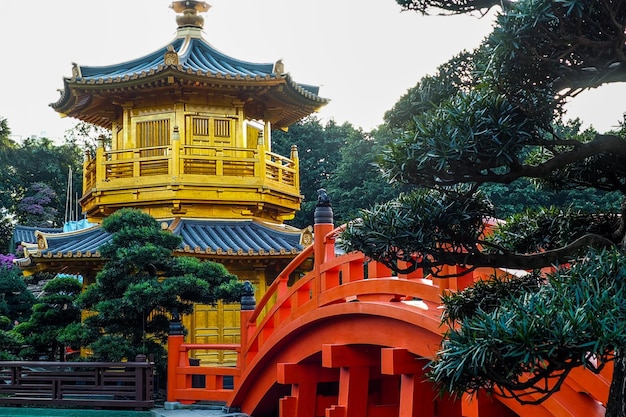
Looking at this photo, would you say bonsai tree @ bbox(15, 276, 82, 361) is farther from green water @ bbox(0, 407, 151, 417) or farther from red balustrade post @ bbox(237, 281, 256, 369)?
red balustrade post @ bbox(237, 281, 256, 369)

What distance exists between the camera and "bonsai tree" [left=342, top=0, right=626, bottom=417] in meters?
3.32

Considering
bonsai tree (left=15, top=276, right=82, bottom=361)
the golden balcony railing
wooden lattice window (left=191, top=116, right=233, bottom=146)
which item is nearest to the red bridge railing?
bonsai tree (left=15, top=276, right=82, bottom=361)

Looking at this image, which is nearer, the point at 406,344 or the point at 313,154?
the point at 406,344

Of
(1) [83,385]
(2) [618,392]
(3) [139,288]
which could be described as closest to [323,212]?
(3) [139,288]

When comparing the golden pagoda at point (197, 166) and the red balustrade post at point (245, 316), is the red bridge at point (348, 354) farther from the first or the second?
the golden pagoda at point (197, 166)

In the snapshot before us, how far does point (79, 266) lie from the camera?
14156mm

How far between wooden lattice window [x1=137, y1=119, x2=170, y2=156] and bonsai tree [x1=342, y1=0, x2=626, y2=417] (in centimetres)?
1091

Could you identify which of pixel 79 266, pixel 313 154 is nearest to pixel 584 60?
pixel 79 266

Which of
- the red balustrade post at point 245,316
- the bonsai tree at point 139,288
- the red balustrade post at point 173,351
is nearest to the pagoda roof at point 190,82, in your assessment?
the bonsai tree at point 139,288

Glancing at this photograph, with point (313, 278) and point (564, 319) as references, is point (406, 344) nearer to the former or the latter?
point (313, 278)

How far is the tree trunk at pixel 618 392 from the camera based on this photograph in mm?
3770

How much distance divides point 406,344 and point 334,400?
129 inches

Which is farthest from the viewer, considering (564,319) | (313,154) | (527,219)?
(313,154)

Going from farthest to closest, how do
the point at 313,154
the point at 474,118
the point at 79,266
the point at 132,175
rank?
the point at 313,154 < the point at 132,175 < the point at 79,266 < the point at 474,118
